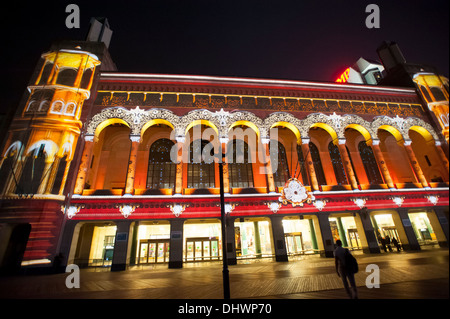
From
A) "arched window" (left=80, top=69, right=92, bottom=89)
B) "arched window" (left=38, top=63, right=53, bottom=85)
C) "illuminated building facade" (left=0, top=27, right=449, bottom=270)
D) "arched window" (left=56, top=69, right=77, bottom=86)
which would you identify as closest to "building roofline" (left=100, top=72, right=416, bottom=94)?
"illuminated building facade" (left=0, top=27, right=449, bottom=270)

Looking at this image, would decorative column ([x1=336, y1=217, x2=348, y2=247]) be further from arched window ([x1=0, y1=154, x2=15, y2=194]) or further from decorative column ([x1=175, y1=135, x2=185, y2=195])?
arched window ([x1=0, y1=154, x2=15, y2=194])

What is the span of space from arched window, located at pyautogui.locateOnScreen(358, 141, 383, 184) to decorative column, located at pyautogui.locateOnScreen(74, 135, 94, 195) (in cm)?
2467

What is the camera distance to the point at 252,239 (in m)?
17.8

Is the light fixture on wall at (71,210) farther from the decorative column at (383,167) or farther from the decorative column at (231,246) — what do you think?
the decorative column at (383,167)

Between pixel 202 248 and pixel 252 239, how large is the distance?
14.6 feet

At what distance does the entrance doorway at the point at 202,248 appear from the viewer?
16.5m

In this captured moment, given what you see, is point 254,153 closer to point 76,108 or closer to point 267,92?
point 267,92

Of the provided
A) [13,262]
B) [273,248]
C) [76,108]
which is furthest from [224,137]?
[13,262]

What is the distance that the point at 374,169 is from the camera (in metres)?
20.1

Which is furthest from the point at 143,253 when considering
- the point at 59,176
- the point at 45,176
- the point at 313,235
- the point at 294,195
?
the point at 313,235

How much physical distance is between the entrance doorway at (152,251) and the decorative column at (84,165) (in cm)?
623

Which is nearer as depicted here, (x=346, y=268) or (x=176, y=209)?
(x=346, y=268)

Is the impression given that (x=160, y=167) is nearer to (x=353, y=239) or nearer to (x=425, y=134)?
(x=353, y=239)

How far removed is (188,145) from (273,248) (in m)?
11.2
